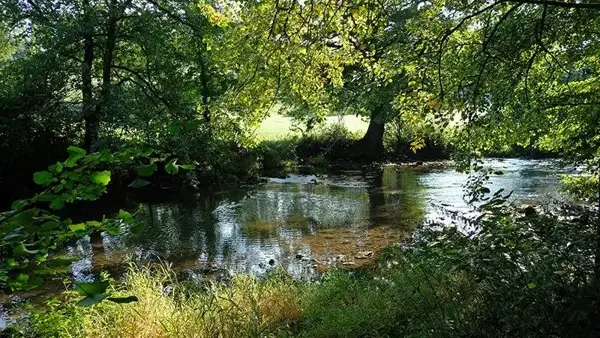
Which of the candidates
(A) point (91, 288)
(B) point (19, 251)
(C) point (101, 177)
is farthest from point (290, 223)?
(A) point (91, 288)

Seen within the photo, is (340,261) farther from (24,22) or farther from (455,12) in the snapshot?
(24,22)

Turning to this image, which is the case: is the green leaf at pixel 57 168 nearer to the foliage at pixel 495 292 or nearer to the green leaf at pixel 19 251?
the green leaf at pixel 19 251

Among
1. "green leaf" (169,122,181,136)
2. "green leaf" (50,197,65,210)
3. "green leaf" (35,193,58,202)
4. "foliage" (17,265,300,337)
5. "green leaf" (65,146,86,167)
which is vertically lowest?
"foliage" (17,265,300,337)

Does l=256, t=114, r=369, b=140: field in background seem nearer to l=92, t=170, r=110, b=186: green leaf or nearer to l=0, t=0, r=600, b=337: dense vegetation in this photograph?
l=0, t=0, r=600, b=337: dense vegetation

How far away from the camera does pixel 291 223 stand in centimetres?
1357

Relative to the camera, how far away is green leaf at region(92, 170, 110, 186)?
178 centimetres

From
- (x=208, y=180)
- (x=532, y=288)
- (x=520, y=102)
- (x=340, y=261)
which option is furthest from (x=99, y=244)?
(x=532, y=288)

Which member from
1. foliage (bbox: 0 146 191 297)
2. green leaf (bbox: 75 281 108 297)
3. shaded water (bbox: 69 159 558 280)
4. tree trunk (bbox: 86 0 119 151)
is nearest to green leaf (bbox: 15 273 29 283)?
foliage (bbox: 0 146 191 297)

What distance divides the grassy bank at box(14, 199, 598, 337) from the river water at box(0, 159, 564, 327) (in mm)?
2146

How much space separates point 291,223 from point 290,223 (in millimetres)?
29

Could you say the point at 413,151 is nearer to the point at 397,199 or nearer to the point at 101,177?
the point at 101,177

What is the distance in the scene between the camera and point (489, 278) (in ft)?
12.1

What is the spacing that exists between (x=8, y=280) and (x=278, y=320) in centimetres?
437

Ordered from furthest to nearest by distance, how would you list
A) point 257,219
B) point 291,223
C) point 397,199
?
1. point 397,199
2. point 257,219
3. point 291,223
